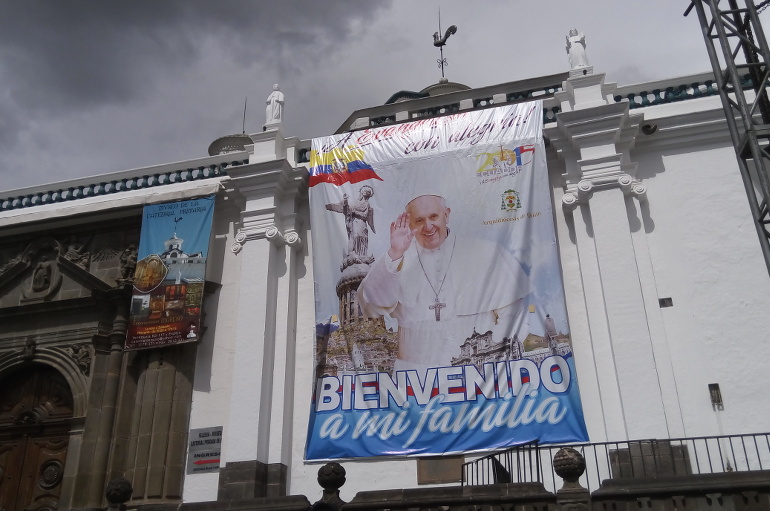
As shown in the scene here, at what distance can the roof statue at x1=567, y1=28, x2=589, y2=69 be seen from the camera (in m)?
13.0

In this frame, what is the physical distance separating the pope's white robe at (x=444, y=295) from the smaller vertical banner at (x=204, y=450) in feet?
9.85

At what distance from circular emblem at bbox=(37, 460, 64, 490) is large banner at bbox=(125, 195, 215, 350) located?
7.40 ft

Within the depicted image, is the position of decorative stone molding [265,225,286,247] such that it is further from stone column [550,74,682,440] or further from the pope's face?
stone column [550,74,682,440]

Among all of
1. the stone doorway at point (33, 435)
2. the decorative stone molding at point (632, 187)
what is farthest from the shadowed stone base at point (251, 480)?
the decorative stone molding at point (632, 187)

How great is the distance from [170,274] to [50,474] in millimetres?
3720

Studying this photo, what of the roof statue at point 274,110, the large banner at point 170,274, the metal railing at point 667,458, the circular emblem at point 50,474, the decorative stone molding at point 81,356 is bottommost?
the metal railing at point 667,458

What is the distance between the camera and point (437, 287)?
11.6 metres

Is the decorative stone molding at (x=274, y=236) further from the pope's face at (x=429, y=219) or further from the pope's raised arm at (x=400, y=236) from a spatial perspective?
the pope's face at (x=429, y=219)

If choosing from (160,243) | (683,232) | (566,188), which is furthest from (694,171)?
(160,243)

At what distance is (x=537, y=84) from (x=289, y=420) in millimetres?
7195

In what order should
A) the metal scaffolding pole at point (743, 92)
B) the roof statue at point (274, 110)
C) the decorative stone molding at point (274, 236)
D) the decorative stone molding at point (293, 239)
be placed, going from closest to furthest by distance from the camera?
the metal scaffolding pole at point (743, 92), the decorative stone molding at point (274, 236), the decorative stone molding at point (293, 239), the roof statue at point (274, 110)

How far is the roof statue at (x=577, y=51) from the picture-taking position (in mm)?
12953

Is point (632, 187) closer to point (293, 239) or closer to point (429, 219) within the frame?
point (429, 219)

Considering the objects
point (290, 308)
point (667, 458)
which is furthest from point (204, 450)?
point (667, 458)
